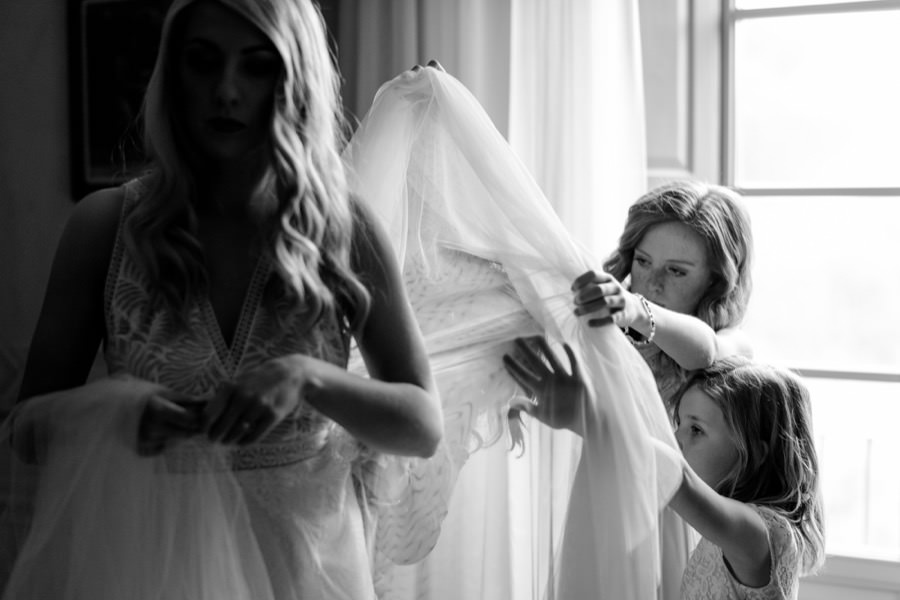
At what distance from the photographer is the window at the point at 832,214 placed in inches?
95.2

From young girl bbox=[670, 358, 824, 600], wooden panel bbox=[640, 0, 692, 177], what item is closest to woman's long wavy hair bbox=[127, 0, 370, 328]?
young girl bbox=[670, 358, 824, 600]

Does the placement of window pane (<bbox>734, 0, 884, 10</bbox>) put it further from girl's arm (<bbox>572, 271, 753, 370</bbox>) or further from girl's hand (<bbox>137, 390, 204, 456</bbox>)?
girl's hand (<bbox>137, 390, 204, 456</bbox>)

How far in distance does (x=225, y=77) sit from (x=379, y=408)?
14.6 inches

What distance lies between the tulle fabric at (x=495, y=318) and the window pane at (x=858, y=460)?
4.40ft

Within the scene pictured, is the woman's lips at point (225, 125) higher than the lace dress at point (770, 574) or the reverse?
higher

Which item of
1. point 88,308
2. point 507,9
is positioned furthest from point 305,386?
point 507,9

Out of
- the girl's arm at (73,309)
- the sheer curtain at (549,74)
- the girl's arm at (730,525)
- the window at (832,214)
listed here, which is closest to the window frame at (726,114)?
the window at (832,214)

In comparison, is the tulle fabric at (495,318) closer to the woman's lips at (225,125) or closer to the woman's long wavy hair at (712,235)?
the woman's lips at (225,125)

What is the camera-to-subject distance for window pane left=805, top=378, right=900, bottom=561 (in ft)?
7.97

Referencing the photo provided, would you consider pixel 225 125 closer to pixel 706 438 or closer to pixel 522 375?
pixel 522 375

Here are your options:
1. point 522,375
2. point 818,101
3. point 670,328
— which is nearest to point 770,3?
point 818,101

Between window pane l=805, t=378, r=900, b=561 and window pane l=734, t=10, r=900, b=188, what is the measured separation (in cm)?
51

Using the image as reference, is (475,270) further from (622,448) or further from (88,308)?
(88,308)

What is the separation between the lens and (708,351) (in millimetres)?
1641
